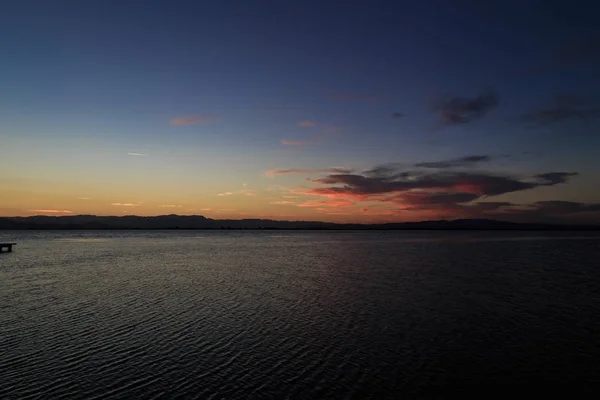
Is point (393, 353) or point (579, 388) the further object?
point (393, 353)

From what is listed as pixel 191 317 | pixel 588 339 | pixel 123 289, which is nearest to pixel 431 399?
pixel 588 339

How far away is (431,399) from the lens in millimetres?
14555

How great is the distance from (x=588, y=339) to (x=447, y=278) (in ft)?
83.2

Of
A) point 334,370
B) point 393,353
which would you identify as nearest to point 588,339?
point 393,353

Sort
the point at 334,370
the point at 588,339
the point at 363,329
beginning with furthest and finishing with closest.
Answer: the point at 363,329 < the point at 588,339 < the point at 334,370

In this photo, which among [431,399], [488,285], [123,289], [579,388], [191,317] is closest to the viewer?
[431,399]

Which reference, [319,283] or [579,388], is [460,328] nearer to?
[579,388]

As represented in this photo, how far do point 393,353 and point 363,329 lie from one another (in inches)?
186

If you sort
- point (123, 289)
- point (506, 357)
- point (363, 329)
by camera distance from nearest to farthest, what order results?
point (506, 357) → point (363, 329) → point (123, 289)

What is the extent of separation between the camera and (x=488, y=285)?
42406 mm

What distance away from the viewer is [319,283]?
4388 centimetres

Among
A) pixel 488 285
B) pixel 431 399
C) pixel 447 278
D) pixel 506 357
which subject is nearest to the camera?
pixel 431 399

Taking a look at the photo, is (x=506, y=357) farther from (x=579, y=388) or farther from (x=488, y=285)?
(x=488, y=285)

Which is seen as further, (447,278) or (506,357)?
(447,278)
